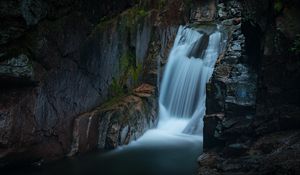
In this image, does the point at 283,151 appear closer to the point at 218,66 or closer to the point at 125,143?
the point at 218,66

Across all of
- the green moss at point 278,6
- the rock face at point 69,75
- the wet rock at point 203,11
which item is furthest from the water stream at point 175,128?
the green moss at point 278,6

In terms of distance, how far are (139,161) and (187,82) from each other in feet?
14.9

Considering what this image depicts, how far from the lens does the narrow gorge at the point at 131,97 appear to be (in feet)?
27.1

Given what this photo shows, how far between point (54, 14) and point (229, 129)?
5.37 m

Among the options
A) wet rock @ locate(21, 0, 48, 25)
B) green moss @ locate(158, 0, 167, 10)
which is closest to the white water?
green moss @ locate(158, 0, 167, 10)

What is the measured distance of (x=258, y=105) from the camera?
873 centimetres

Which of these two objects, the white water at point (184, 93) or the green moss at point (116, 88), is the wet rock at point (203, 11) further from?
the green moss at point (116, 88)

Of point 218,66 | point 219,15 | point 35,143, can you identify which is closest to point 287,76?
point 218,66

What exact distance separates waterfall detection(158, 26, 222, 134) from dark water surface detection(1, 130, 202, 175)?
4.28 feet

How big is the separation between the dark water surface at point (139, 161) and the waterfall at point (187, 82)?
1.30 m

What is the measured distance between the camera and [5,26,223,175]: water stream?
9.90 meters

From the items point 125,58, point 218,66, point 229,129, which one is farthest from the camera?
point 125,58

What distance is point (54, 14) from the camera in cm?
993

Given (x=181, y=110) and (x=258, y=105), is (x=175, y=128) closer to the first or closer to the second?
(x=181, y=110)
